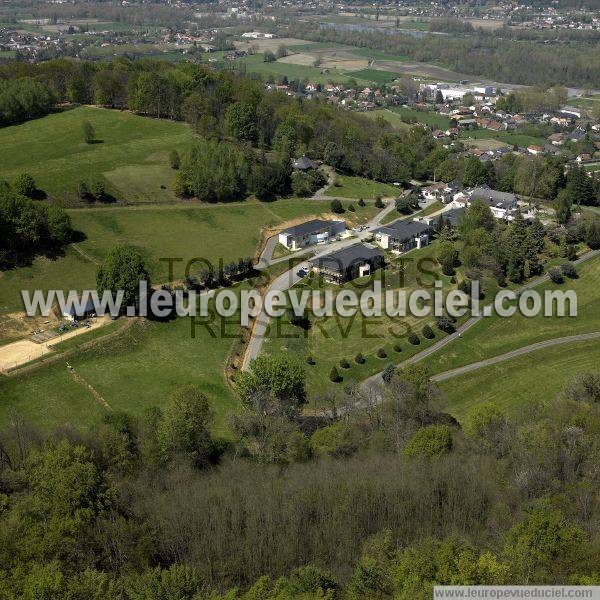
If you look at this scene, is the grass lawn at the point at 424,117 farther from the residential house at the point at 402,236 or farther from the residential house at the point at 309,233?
the residential house at the point at 309,233

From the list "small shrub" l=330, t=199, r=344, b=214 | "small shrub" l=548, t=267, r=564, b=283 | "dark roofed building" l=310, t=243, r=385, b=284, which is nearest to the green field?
"small shrub" l=330, t=199, r=344, b=214

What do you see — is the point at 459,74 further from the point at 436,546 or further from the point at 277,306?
the point at 436,546

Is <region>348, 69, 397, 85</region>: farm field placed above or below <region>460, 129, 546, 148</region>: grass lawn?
above

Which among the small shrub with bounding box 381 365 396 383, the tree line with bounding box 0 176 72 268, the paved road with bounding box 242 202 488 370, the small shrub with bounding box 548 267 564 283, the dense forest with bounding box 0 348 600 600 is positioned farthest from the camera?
the small shrub with bounding box 548 267 564 283

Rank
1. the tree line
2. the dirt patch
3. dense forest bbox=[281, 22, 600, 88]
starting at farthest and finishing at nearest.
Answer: dense forest bbox=[281, 22, 600, 88]
the tree line
the dirt patch

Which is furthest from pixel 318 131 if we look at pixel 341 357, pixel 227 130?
pixel 341 357

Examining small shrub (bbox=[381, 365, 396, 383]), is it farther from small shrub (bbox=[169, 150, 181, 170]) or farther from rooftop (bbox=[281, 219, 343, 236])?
small shrub (bbox=[169, 150, 181, 170])
